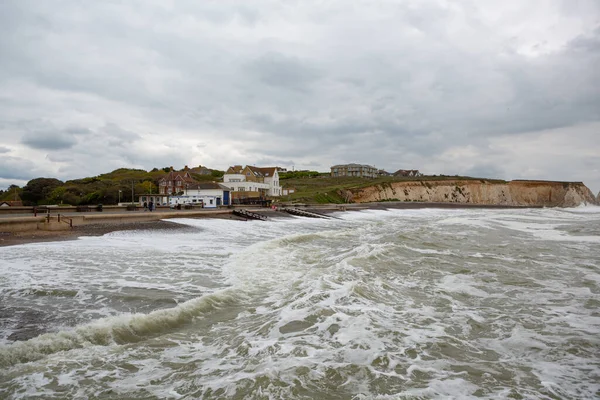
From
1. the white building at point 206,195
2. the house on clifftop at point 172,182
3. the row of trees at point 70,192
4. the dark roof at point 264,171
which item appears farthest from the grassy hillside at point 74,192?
the dark roof at point 264,171

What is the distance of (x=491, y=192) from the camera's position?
4601 inches

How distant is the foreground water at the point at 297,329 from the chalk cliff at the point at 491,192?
85212mm

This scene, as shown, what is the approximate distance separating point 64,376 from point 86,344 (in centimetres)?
112

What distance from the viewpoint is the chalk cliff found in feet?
336

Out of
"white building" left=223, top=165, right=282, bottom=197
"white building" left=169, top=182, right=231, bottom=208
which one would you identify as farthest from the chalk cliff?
"white building" left=169, top=182, right=231, bottom=208

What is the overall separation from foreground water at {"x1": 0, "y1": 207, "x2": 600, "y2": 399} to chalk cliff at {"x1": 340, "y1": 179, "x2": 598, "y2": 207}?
3355 inches

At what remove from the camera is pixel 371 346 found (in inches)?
229

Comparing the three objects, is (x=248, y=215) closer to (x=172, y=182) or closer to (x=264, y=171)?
(x=264, y=171)

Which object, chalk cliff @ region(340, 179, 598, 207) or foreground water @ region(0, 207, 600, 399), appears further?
chalk cliff @ region(340, 179, 598, 207)

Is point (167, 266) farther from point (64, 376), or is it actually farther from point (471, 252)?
point (471, 252)

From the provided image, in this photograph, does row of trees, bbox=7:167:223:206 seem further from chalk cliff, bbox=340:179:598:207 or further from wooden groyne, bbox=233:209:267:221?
chalk cliff, bbox=340:179:598:207

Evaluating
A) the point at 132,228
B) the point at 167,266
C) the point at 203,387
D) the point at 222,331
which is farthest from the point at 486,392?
the point at 132,228

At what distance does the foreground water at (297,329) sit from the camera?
15.1 feet

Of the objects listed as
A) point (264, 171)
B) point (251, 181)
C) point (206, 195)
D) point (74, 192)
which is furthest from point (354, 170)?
point (74, 192)
